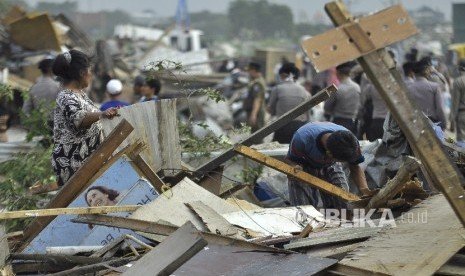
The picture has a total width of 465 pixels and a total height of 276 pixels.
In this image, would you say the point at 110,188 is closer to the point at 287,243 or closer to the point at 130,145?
the point at 130,145

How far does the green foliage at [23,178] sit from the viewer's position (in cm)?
866

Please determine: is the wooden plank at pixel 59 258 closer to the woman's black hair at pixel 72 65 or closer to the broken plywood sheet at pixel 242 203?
the broken plywood sheet at pixel 242 203

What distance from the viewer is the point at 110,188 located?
7.52m

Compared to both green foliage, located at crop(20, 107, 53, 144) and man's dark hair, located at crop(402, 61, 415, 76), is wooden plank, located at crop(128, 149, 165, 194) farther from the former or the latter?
man's dark hair, located at crop(402, 61, 415, 76)

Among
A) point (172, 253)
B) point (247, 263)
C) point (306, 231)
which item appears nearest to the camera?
point (172, 253)

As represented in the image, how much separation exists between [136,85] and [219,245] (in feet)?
22.3

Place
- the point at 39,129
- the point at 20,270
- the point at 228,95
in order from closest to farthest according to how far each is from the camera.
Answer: the point at 20,270 → the point at 39,129 → the point at 228,95

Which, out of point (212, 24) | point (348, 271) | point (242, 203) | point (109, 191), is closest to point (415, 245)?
point (348, 271)

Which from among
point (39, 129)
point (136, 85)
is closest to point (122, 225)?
point (39, 129)

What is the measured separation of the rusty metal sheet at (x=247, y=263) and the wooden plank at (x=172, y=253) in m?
0.23

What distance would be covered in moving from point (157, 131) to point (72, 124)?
65 centimetres

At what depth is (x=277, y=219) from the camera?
286 inches

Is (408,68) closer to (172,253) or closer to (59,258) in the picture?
(59,258)

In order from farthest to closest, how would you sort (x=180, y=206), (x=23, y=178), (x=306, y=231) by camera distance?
(x=23, y=178) < (x=180, y=206) < (x=306, y=231)
